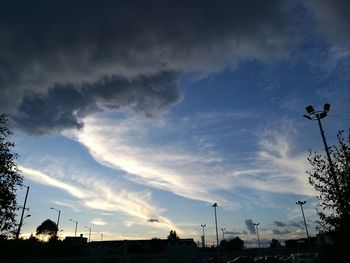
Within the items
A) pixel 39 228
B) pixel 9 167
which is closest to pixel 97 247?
pixel 39 228

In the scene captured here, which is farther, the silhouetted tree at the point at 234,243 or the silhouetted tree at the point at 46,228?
the silhouetted tree at the point at 234,243

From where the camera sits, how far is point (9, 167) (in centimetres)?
2412

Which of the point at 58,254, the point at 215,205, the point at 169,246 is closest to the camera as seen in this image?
the point at 58,254

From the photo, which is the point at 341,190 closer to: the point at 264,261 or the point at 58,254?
the point at 264,261

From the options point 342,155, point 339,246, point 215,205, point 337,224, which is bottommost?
point 339,246

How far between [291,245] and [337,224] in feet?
458

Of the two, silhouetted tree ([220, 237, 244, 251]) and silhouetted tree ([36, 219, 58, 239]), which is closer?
silhouetted tree ([36, 219, 58, 239])

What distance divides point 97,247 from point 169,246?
24836 millimetres

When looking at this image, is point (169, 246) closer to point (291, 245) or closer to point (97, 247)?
point (97, 247)

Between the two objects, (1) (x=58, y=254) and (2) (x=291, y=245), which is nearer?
(1) (x=58, y=254)

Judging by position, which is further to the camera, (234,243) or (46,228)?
(234,243)

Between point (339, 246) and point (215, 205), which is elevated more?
point (215, 205)

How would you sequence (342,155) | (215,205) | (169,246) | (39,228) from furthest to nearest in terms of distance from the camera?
(39,228)
(169,246)
(215,205)
(342,155)

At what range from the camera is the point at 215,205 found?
92.7 m
